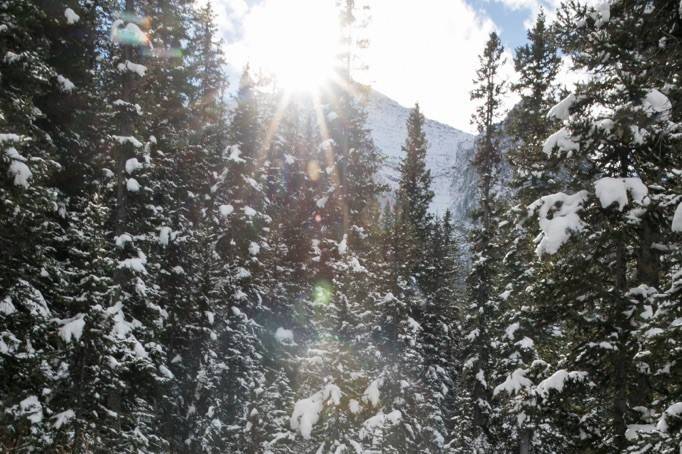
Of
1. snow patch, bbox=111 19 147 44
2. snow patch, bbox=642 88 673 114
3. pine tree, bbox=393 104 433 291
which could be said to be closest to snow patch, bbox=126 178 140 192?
snow patch, bbox=111 19 147 44

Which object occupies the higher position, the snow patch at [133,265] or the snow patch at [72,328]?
the snow patch at [133,265]

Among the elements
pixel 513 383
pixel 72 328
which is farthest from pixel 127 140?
pixel 513 383

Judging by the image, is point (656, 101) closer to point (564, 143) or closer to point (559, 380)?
point (564, 143)

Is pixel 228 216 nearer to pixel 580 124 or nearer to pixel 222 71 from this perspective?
pixel 222 71

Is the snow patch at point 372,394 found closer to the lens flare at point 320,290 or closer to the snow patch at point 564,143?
the lens flare at point 320,290

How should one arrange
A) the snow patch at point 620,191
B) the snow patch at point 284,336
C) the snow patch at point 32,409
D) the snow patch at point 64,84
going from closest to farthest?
the snow patch at point 620,191 < the snow patch at point 32,409 < the snow patch at point 64,84 < the snow patch at point 284,336

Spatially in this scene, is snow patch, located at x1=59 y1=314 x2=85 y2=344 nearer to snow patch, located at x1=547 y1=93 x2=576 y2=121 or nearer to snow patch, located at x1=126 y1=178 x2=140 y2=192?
snow patch, located at x1=126 y1=178 x2=140 y2=192

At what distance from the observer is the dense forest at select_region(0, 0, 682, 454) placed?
9531 millimetres

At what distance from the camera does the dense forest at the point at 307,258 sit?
9.53 metres

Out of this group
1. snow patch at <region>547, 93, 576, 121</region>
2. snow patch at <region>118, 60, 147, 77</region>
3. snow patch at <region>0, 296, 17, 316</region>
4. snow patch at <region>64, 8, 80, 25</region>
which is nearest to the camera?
snow patch at <region>547, 93, 576, 121</region>

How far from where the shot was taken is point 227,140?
1155 inches

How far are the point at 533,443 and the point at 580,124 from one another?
721 inches

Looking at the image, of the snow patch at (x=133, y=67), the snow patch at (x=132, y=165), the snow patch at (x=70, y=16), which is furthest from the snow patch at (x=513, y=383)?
the snow patch at (x=70, y=16)

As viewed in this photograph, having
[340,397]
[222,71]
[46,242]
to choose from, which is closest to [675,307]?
[340,397]
